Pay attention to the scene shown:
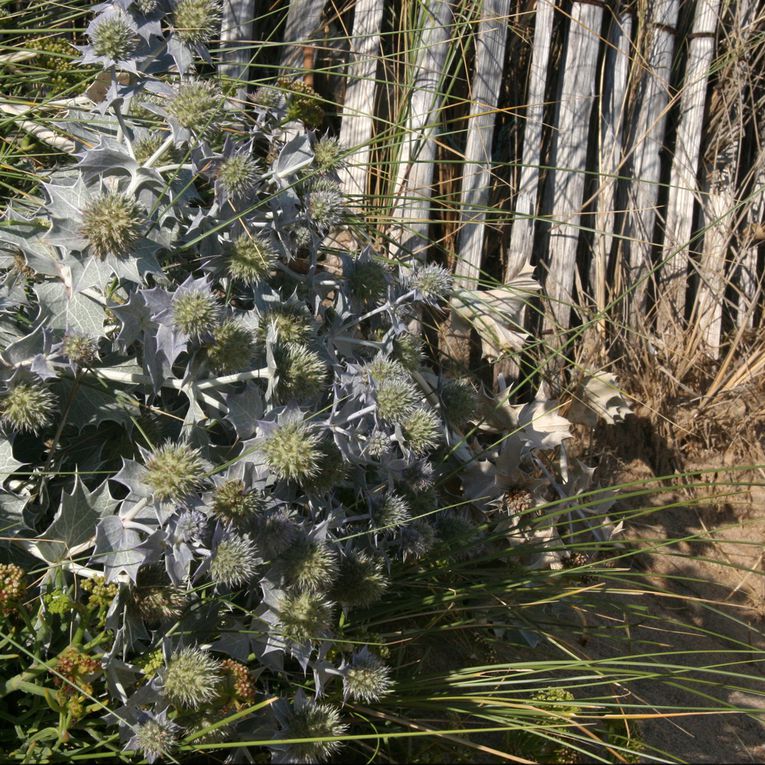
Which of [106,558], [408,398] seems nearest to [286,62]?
[408,398]

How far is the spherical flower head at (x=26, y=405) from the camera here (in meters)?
1.44

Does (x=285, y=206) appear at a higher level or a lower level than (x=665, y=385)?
higher

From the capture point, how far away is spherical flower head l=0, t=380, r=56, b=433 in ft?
4.73

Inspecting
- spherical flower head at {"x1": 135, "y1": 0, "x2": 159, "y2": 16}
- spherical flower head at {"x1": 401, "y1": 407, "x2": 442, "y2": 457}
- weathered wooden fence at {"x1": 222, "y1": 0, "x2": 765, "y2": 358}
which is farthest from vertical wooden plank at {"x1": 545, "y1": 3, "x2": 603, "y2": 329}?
spherical flower head at {"x1": 135, "y1": 0, "x2": 159, "y2": 16}

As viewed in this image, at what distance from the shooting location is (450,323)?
2627 mm

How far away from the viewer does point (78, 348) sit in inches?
57.4

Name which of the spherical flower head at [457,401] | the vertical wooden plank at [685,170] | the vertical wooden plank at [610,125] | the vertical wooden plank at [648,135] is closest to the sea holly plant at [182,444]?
the spherical flower head at [457,401]

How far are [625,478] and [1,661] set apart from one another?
225 centimetres

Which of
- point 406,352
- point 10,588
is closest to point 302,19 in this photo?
point 406,352

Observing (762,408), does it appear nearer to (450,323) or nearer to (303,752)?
(450,323)

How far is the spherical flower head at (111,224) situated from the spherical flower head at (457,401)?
0.89m

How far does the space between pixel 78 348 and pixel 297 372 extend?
1.26ft

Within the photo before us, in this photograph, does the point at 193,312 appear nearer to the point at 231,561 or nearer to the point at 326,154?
the point at 231,561

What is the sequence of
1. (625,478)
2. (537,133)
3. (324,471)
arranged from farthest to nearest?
(625,478) < (537,133) < (324,471)
